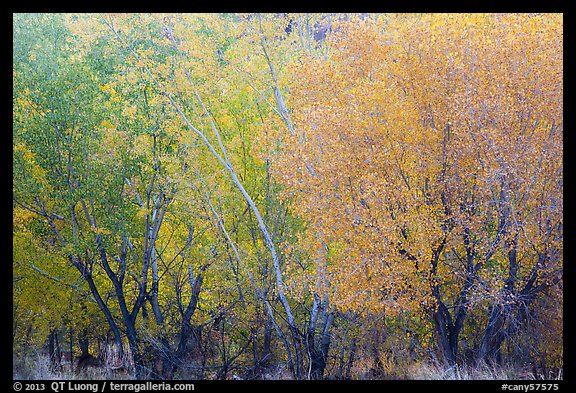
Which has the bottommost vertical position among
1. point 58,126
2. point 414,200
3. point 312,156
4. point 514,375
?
point 514,375

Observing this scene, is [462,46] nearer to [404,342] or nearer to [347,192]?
[347,192]

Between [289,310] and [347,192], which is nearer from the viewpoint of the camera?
[347,192]

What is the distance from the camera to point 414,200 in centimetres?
1523

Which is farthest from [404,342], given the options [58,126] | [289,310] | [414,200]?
[58,126]

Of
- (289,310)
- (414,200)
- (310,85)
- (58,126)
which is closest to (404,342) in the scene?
(289,310)

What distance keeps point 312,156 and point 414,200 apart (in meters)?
3.03

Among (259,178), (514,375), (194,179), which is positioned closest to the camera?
(514,375)

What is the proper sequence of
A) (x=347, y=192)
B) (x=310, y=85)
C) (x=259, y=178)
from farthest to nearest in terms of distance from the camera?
(x=259, y=178) → (x=310, y=85) → (x=347, y=192)

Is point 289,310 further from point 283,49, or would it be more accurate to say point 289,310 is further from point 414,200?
point 283,49

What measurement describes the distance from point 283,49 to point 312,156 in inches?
218

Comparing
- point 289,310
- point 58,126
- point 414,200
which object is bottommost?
point 289,310

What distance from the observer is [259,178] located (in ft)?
72.0

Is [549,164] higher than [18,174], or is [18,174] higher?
[18,174]

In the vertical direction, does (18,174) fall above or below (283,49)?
below
